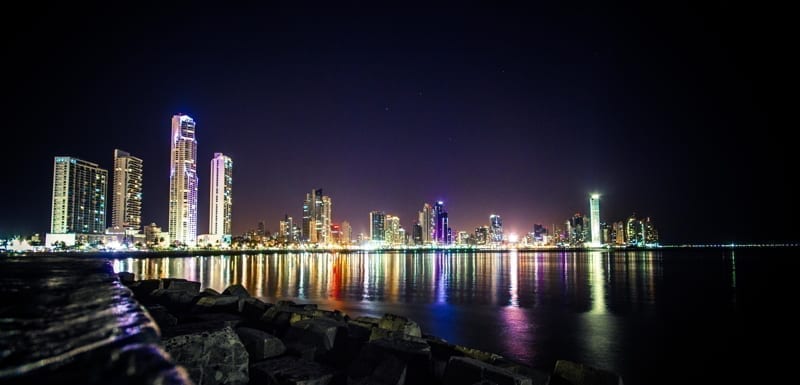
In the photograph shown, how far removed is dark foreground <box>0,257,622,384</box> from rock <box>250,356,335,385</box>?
1 centimetres

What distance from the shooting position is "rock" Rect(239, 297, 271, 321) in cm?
1158

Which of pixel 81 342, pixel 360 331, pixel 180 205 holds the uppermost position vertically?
pixel 180 205

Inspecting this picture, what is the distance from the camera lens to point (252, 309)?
11883 mm

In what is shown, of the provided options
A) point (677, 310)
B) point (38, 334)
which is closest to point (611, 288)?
point (677, 310)

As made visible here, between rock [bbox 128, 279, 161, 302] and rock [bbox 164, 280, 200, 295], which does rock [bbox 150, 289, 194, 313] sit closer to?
rock [bbox 164, 280, 200, 295]

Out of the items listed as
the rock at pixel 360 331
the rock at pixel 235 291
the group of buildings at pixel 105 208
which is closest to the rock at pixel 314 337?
the rock at pixel 360 331

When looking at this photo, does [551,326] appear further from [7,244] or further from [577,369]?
[7,244]

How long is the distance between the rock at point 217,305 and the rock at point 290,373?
6.16m

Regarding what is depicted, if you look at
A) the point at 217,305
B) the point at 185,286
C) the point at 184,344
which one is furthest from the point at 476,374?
the point at 185,286

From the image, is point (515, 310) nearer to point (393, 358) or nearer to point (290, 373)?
point (393, 358)

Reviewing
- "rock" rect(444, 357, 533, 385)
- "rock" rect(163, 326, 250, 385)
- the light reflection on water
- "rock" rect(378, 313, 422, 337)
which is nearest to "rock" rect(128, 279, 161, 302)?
"rock" rect(378, 313, 422, 337)

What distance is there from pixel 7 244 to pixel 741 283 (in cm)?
18800

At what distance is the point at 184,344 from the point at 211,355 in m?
0.39

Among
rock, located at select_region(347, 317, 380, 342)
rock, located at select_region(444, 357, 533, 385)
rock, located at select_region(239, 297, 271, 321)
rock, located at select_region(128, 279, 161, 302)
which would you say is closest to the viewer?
rock, located at select_region(444, 357, 533, 385)
